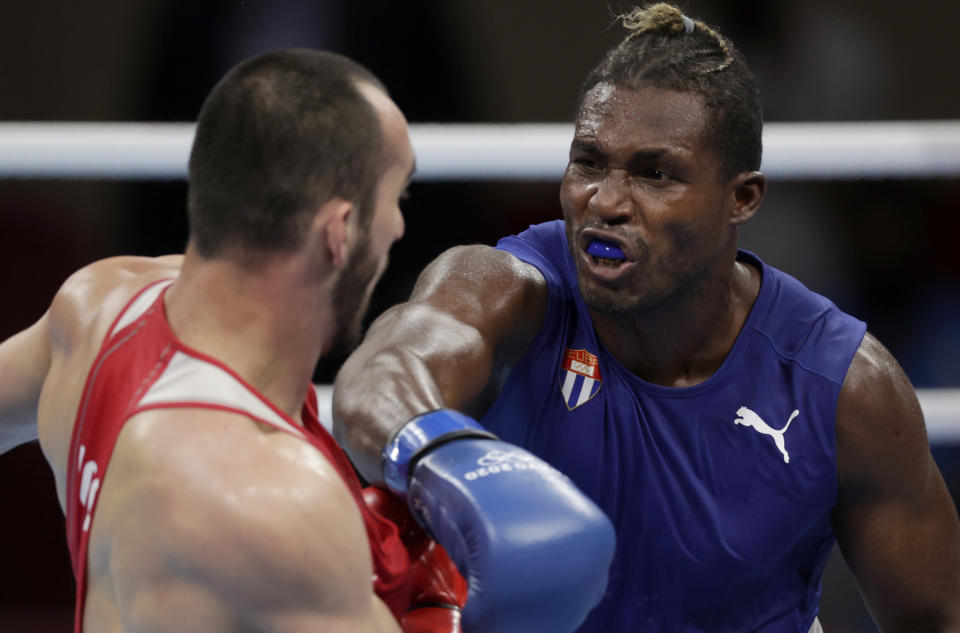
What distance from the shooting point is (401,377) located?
65.3 inches

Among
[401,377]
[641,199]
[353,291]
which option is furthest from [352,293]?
[641,199]

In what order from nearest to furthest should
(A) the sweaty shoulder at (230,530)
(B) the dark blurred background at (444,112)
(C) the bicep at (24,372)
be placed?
(A) the sweaty shoulder at (230,530), (C) the bicep at (24,372), (B) the dark blurred background at (444,112)

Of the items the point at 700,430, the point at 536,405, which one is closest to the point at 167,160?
the point at 536,405

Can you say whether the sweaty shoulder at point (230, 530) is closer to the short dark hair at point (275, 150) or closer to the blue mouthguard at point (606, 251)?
the short dark hair at point (275, 150)

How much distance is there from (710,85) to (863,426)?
0.55 metres

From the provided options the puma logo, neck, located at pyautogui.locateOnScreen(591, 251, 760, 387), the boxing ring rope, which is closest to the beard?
neck, located at pyautogui.locateOnScreen(591, 251, 760, 387)

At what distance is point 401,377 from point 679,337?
486 millimetres

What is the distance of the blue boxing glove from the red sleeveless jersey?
0.11 m

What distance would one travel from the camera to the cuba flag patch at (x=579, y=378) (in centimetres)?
188

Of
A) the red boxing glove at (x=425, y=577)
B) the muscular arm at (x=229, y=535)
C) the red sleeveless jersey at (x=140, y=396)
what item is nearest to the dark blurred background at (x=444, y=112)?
the red boxing glove at (x=425, y=577)

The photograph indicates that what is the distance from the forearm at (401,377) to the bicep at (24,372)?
39 cm

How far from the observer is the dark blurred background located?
2748 millimetres

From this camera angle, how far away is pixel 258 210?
1.25 m

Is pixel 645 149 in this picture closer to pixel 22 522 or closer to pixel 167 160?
pixel 167 160
